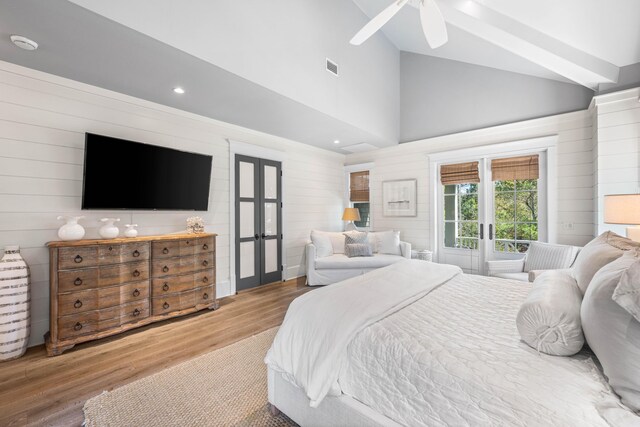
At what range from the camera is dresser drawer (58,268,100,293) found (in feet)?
8.32

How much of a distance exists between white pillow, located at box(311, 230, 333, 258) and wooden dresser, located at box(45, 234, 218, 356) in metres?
1.78

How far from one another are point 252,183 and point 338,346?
3653mm

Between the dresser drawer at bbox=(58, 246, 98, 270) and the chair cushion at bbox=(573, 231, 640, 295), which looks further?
the dresser drawer at bbox=(58, 246, 98, 270)

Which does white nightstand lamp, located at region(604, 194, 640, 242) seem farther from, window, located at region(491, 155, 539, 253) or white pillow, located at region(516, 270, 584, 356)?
white pillow, located at region(516, 270, 584, 356)

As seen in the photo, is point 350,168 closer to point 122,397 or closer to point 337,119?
point 337,119

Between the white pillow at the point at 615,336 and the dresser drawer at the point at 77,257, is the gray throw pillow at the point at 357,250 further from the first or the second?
the white pillow at the point at 615,336

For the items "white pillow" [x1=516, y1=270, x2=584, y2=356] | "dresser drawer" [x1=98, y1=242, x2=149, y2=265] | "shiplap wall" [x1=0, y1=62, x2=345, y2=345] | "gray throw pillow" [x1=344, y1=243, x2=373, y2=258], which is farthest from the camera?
"gray throw pillow" [x1=344, y1=243, x2=373, y2=258]

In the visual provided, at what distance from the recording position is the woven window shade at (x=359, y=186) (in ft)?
20.1

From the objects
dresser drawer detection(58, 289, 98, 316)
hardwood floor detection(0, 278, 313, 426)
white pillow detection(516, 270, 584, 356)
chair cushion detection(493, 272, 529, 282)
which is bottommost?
hardwood floor detection(0, 278, 313, 426)

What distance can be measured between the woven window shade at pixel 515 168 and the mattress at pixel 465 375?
341cm

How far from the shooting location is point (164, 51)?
2.37 meters

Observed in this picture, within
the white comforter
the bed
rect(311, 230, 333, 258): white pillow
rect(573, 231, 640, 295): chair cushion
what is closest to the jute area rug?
the bed

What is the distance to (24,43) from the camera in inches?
88.7

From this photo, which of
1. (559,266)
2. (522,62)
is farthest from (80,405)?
(522,62)
